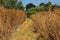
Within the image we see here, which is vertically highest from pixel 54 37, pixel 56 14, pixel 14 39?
pixel 56 14

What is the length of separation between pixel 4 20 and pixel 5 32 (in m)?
0.98

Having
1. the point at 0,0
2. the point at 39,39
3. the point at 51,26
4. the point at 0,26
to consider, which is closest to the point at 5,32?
the point at 0,26

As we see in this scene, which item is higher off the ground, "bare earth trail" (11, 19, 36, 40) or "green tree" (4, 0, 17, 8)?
"green tree" (4, 0, 17, 8)

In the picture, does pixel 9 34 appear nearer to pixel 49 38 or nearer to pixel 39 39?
pixel 39 39

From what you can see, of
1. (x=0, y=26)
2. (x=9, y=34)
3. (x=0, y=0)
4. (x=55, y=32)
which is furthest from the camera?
(x=0, y=0)

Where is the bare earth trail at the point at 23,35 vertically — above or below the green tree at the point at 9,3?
below

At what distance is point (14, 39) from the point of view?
43.4 feet

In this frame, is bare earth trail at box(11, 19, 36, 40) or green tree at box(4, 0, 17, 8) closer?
bare earth trail at box(11, 19, 36, 40)

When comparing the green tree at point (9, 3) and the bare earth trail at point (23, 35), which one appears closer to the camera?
the bare earth trail at point (23, 35)

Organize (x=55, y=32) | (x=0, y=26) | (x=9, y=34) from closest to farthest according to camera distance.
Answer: (x=55, y=32) → (x=0, y=26) → (x=9, y=34)

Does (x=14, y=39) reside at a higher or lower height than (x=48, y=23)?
lower

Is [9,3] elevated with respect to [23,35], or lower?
elevated

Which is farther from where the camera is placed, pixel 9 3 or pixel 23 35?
pixel 9 3

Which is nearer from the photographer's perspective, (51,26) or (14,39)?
(51,26)
